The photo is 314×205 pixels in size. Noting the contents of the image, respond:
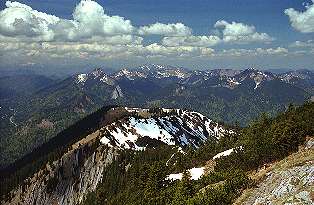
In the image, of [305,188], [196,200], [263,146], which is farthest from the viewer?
[263,146]

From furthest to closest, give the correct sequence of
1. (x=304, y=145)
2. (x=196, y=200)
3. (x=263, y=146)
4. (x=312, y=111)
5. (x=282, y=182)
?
(x=312, y=111), (x=263, y=146), (x=304, y=145), (x=196, y=200), (x=282, y=182)

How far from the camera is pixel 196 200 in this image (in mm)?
70938

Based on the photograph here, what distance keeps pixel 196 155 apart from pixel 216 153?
10.8m

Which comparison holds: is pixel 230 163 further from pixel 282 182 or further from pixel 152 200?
pixel 282 182

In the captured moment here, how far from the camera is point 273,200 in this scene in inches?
2318

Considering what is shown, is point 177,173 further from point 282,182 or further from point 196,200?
point 282,182

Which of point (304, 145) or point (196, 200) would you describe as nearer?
point (196, 200)

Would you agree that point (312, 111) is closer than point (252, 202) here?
No

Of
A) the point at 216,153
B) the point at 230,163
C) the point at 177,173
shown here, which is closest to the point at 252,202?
the point at 230,163

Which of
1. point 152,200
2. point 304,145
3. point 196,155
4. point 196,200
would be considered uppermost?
point 304,145

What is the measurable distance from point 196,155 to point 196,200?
101 meters

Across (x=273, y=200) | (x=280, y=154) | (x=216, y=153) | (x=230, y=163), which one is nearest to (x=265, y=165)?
(x=280, y=154)

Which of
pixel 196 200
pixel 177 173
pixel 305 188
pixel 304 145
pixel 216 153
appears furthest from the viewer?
pixel 216 153

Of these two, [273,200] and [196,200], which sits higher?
[273,200]
